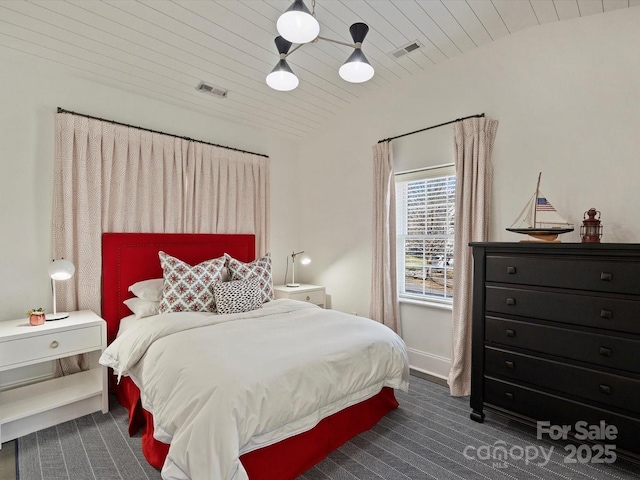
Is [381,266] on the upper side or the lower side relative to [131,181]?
lower

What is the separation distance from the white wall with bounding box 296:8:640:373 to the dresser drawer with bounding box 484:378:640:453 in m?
0.82

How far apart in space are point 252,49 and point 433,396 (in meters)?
3.25

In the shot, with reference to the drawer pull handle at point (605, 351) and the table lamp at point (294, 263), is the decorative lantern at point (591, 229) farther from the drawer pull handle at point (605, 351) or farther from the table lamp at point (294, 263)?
the table lamp at point (294, 263)

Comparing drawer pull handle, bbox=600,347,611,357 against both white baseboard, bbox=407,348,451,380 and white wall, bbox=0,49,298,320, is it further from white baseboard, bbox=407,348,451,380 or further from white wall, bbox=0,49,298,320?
white wall, bbox=0,49,298,320

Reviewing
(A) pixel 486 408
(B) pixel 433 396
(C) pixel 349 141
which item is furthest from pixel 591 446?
(C) pixel 349 141

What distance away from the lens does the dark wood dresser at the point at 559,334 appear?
1.81 metres

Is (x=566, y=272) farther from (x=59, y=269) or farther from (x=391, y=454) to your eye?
(x=59, y=269)

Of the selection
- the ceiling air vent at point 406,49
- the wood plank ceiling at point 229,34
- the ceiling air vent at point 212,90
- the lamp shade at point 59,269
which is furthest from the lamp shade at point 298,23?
the lamp shade at point 59,269

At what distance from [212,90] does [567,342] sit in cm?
353

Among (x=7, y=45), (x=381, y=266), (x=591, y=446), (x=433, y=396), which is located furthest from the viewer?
(x=381, y=266)

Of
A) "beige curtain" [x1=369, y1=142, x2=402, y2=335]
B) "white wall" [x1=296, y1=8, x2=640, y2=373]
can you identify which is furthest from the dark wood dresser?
"beige curtain" [x1=369, y1=142, x2=402, y2=335]

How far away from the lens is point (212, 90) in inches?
125

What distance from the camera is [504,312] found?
226 centimetres

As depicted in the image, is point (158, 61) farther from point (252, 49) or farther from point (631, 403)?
point (631, 403)
